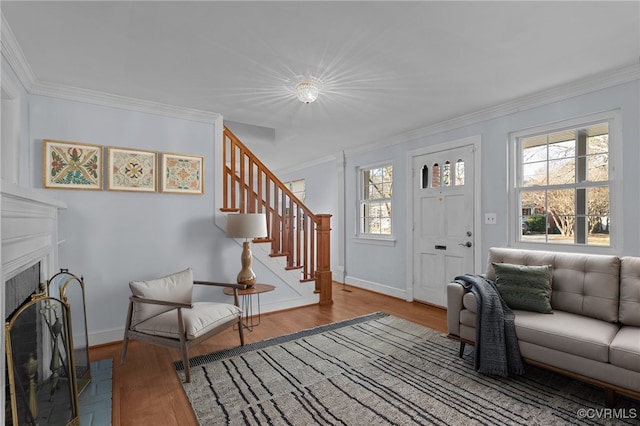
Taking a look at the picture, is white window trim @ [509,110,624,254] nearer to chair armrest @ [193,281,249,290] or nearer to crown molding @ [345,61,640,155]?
crown molding @ [345,61,640,155]

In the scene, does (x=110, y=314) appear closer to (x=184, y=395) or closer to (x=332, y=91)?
(x=184, y=395)

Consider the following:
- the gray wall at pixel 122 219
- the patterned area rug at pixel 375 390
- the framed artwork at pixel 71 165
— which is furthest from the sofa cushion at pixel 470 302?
the framed artwork at pixel 71 165

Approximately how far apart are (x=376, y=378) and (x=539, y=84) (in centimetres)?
295

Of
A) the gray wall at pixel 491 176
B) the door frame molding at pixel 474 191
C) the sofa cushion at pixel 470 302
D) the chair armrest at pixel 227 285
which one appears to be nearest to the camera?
the sofa cushion at pixel 470 302

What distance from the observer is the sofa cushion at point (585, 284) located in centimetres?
237

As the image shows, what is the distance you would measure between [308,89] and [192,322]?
2133 mm

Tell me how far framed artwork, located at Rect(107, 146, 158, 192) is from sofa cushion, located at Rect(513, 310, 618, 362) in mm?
3555

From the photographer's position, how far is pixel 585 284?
8.16 ft

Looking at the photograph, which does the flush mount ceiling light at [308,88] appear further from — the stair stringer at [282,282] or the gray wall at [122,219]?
the stair stringer at [282,282]

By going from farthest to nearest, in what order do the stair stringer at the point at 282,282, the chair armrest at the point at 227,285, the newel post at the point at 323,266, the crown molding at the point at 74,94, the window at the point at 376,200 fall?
1. the window at the point at 376,200
2. the newel post at the point at 323,266
3. the stair stringer at the point at 282,282
4. the chair armrest at the point at 227,285
5. the crown molding at the point at 74,94

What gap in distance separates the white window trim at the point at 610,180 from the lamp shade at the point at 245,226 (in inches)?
107

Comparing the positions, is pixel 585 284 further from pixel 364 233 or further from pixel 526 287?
pixel 364 233

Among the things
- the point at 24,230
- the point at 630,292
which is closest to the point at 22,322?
the point at 24,230

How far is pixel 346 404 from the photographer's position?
6.90 ft
